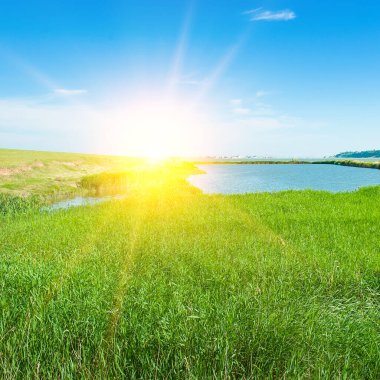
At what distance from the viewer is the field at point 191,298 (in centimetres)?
402

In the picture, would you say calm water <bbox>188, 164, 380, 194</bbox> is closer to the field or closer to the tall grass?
the tall grass

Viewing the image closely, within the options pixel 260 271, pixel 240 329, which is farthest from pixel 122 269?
pixel 240 329

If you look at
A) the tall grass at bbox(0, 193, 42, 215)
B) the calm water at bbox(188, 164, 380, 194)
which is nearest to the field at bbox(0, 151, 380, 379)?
the tall grass at bbox(0, 193, 42, 215)

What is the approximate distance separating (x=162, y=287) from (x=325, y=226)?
9.78m

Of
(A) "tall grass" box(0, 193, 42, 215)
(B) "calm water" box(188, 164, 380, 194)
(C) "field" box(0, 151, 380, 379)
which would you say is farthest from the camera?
(B) "calm water" box(188, 164, 380, 194)

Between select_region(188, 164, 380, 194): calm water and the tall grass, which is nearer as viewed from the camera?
the tall grass

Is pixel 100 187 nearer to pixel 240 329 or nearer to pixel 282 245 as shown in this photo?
pixel 282 245

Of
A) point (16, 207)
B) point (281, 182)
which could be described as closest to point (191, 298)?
point (16, 207)

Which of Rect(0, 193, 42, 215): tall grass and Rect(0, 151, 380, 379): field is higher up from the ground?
Rect(0, 151, 380, 379): field

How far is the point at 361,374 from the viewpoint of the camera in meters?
3.96

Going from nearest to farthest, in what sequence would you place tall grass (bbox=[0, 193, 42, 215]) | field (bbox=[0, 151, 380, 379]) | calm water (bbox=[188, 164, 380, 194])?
field (bbox=[0, 151, 380, 379]) < tall grass (bbox=[0, 193, 42, 215]) < calm water (bbox=[188, 164, 380, 194])

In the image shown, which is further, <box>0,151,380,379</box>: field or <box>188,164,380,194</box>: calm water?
<box>188,164,380,194</box>: calm water

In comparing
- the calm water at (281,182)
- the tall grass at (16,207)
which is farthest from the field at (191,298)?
the calm water at (281,182)

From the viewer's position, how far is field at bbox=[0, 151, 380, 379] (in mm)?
4020
